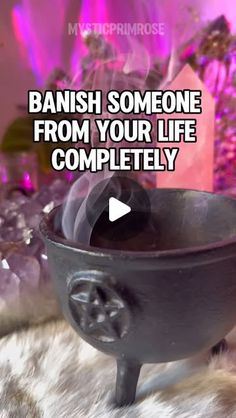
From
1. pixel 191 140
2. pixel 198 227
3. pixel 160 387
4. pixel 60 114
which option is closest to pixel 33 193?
pixel 60 114

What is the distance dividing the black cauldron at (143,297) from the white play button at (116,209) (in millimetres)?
131

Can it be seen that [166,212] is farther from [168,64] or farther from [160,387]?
[168,64]

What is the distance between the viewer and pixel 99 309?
63 cm

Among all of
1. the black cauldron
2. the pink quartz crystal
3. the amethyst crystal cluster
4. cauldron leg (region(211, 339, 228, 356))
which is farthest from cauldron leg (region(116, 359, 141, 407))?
the pink quartz crystal

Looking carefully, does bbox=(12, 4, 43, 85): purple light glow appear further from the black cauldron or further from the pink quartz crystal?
the black cauldron

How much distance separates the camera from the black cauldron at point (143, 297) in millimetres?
613

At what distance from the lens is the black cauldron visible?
2.01 ft

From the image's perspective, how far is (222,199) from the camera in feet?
2.60

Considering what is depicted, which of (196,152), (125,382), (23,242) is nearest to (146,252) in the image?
(125,382)

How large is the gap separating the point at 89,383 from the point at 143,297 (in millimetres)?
192

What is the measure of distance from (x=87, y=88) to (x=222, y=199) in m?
0.45

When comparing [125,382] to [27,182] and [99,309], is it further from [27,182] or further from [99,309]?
[27,182]

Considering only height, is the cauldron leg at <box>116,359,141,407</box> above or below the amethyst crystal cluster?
below

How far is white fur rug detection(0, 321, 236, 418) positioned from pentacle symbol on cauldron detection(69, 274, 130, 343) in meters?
0.10
